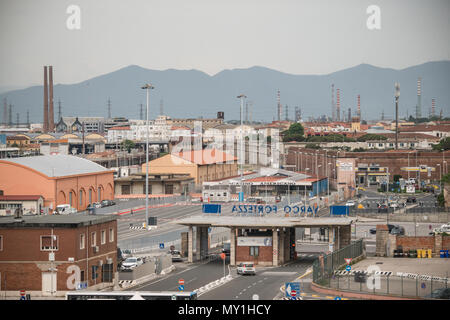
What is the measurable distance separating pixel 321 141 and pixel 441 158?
38.7 metres

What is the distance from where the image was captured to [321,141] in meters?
117

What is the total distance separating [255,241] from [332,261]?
16.6ft

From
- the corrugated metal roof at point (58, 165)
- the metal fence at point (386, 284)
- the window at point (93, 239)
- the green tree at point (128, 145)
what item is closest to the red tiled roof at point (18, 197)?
the corrugated metal roof at point (58, 165)

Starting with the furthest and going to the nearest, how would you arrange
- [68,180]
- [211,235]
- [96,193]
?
1. [96,193]
2. [68,180]
3. [211,235]

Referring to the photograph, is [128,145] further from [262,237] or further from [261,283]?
[261,283]

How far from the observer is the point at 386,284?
2520cm

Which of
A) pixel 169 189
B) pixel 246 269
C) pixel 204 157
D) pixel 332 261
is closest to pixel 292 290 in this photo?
pixel 332 261

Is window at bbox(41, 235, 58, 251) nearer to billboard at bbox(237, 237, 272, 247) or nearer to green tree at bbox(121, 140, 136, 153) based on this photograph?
billboard at bbox(237, 237, 272, 247)

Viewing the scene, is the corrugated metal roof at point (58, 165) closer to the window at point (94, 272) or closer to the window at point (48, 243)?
the window at point (94, 272)

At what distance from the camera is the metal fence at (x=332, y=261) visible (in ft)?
87.7

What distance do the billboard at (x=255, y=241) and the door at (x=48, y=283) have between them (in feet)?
31.5
